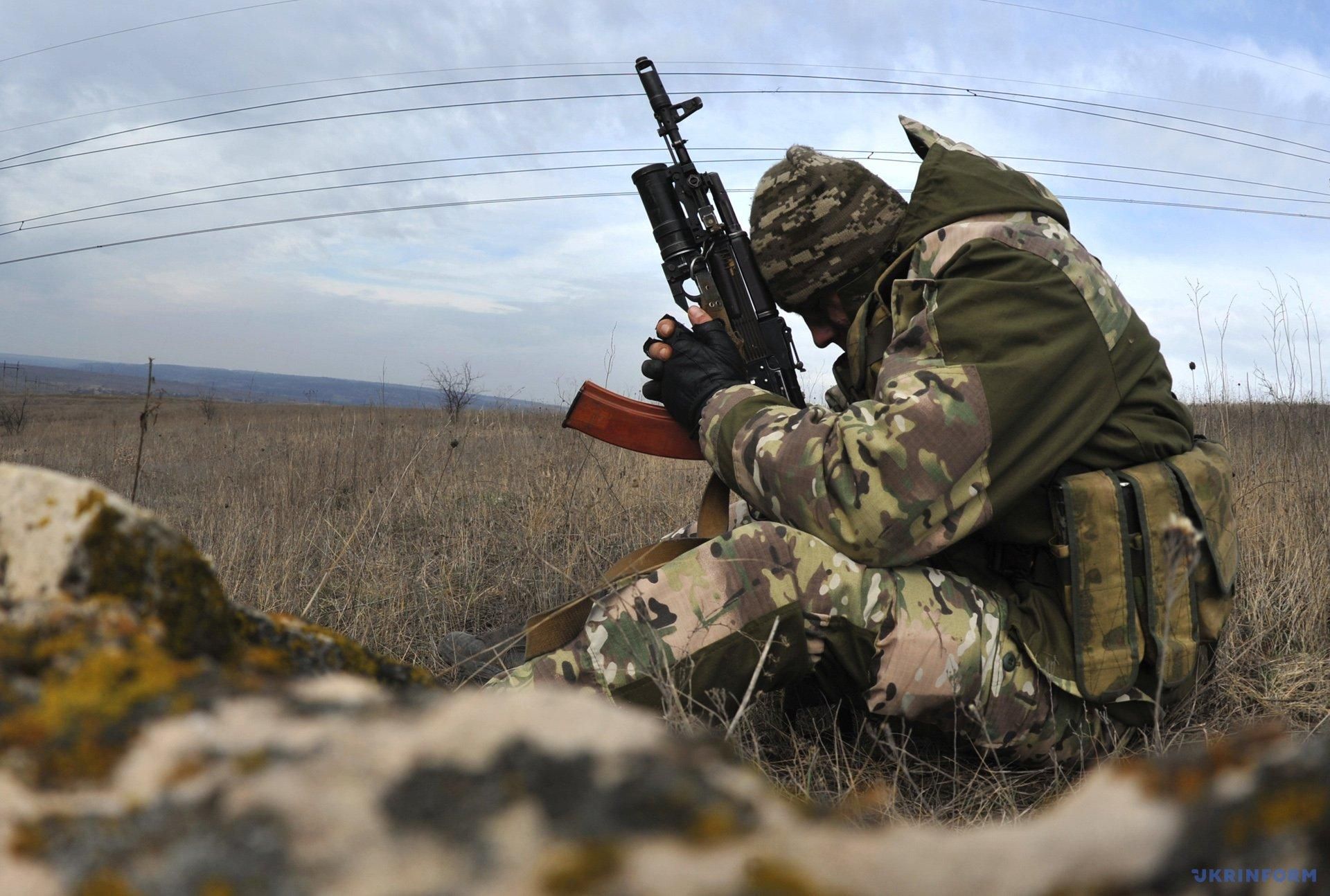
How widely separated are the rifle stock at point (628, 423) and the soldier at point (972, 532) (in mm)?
658

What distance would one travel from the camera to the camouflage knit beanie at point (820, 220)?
258 cm

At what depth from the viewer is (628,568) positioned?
238 cm

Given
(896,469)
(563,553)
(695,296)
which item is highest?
(695,296)

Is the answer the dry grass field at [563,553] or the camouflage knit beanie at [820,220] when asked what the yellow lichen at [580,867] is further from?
the camouflage knit beanie at [820,220]

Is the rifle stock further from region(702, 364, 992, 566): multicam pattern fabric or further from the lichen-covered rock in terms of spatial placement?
the lichen-covered rock

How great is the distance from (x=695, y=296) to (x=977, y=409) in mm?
1328

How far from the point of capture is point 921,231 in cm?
236

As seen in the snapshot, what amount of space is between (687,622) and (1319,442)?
596 cm

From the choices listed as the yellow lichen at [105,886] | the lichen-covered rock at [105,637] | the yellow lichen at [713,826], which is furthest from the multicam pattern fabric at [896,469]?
the yellow lichen at [105,886]

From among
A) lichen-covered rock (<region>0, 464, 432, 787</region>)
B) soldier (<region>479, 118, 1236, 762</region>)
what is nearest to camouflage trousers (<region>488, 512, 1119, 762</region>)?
soldier (<region>479, 118, 1236, 762</region>)

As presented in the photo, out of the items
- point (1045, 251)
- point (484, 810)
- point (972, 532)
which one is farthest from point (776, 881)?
point (1045, 251)

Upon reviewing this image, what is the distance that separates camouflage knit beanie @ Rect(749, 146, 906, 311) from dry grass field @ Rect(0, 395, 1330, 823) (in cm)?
124

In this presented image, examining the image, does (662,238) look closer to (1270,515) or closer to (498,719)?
(498,719)
